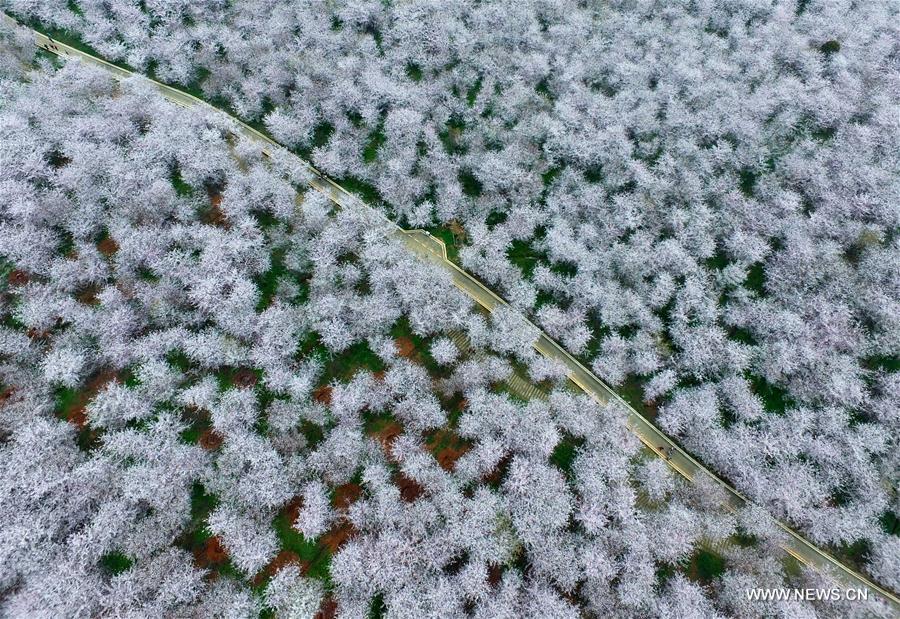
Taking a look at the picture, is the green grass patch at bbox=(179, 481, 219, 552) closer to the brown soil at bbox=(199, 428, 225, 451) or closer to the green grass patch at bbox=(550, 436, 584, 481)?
the brown soil at bbox=(199, 428, 225, 451)

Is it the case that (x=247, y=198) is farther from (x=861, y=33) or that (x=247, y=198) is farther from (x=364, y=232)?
(x=861, y=33)

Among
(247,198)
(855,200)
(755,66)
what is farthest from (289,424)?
(755,66)

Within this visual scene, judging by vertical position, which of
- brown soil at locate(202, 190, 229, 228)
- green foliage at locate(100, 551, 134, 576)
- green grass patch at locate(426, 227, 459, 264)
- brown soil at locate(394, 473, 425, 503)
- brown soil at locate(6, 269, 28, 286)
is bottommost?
green foliage at locate(100, 551, 134, 576)

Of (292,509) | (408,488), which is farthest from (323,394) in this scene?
(408,488)

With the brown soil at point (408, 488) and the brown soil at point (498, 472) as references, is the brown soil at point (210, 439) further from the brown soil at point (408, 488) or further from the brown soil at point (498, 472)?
the brown soil at point (498, 472)

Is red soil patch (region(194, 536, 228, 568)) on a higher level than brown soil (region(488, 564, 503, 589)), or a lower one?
lower

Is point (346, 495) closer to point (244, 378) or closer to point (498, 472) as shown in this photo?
point (498, 472)

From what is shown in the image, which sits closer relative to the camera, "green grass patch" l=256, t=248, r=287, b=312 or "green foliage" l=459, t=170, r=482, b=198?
"green grass patch" l=256, t=248, r=287, b=312

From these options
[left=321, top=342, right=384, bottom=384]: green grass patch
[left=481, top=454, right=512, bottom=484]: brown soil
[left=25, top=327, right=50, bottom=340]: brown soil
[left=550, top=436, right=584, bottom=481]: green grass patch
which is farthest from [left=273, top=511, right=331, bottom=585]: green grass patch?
[left=25, top=327, right=50, bottom=340]: brown soil
